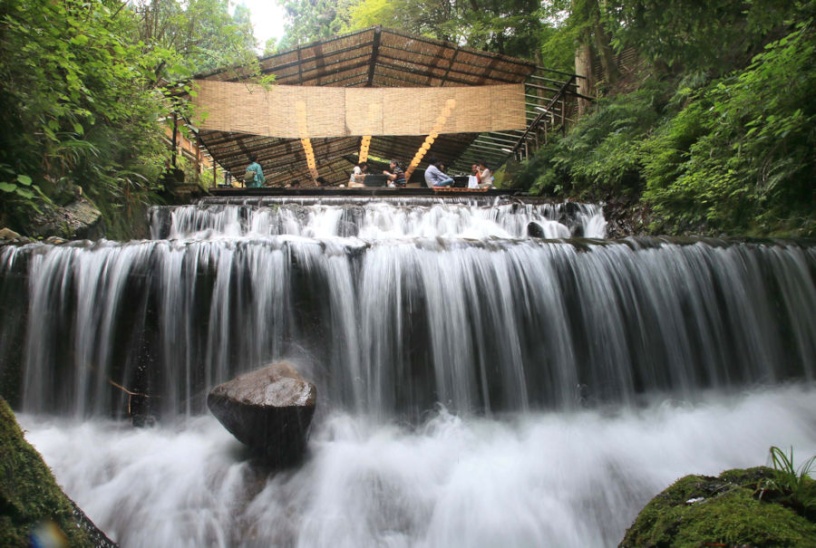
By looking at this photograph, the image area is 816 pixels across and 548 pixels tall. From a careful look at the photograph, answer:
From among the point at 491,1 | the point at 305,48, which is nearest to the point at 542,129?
the point at 491,1

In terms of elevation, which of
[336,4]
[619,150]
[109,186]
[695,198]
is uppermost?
[336,4]

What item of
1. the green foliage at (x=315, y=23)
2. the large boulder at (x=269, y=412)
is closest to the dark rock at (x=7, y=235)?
the large boulder at (x=269, y=412)

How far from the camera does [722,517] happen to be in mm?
1926

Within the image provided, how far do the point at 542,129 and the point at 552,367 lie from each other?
47.9 feet

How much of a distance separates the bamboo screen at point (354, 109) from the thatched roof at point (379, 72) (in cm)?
60

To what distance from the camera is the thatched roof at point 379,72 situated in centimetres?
1321

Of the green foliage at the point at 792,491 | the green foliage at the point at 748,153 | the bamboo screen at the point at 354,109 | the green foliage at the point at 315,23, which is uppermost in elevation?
the green foliage at the point at 315,23

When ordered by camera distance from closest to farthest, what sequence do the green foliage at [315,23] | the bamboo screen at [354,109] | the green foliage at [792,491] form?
the green foliage at [792,491]
the bamboo screen at [354,109]
the green foliage at [315,23]

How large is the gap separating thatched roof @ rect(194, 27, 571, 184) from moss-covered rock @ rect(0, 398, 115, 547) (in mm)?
12305

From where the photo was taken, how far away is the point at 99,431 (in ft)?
14.8

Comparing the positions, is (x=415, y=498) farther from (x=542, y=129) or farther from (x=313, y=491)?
(x=542, y=129)

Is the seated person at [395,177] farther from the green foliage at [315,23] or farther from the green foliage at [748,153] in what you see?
the green foliage at [315,23]

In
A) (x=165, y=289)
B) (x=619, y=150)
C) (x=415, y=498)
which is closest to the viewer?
(x=415, y=498)

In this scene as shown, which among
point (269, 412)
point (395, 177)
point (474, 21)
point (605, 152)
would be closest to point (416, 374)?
point (269, 412)
